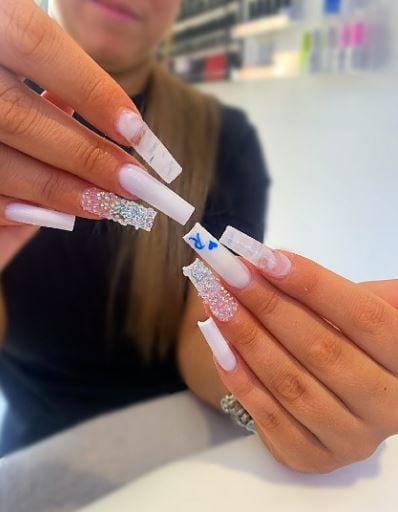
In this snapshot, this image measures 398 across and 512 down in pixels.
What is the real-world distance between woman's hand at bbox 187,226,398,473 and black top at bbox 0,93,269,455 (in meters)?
0.16

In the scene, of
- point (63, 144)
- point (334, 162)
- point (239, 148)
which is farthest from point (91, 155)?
point (334, 162)

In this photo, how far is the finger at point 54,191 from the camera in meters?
0.21

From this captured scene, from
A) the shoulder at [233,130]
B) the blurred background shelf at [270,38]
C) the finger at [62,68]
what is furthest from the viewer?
the blurred background shelf at [270,38]

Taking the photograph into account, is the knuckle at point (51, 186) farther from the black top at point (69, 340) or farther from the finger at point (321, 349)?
the black top at point (69, 340)

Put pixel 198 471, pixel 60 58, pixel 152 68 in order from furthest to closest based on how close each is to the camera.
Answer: pixel 152 68 → pixel 198 471 → pixel 60 58

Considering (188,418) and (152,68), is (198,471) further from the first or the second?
(152,68)

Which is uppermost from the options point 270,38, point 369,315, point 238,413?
point 270,38

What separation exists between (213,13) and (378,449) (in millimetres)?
482

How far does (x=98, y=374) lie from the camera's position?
1.55 ft

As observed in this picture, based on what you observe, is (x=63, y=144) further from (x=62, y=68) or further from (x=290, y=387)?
(x=290, y=387)

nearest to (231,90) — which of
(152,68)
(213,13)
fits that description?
(213,13)

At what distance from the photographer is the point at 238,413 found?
1.01 ft

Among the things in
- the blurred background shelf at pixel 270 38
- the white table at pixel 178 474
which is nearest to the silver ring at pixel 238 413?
the white table at pixel 178 474

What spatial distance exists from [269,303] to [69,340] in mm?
286
